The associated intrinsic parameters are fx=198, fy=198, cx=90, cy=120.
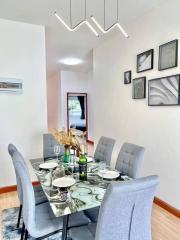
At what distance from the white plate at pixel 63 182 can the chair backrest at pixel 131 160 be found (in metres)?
0.70

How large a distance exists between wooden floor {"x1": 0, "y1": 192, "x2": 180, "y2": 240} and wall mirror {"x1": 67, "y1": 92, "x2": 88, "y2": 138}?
474 centimetres

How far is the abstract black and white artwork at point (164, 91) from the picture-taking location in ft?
8.39

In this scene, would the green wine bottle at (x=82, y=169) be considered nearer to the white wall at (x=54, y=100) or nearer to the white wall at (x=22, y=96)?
the white wall at (x=22, y=96)

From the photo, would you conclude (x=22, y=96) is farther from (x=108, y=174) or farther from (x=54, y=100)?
(x=54, y=100)

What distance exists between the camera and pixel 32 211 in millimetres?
1569

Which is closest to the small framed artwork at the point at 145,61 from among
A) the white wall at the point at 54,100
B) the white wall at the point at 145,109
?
the white wall at the point at 145,109

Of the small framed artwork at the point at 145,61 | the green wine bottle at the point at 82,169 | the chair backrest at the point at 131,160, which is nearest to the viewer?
the green wine bottle at the point at 82,169

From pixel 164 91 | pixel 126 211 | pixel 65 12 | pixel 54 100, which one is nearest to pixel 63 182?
pixel 126 211

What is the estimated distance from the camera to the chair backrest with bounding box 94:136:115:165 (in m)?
2.66

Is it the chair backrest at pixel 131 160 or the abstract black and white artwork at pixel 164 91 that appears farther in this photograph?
the abstract black and white artwork at pixel 164 91

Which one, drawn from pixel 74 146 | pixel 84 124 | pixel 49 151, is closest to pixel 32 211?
pixel 74 146

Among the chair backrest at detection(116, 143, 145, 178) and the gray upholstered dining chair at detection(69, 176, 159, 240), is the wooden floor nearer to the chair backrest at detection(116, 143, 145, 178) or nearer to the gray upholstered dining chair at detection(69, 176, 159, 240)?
the chair backrest at detection(116, 143, 145, 178)

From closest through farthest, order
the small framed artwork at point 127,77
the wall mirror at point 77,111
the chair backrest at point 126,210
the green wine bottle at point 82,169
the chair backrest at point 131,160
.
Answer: the chair backrest at point 126,210, the green wine bottle at point 82,169, the chair backrest at point 131,160, the small framed artwork at point 127,77, the wall mirror at point 77,111

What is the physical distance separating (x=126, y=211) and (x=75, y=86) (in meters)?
6.64
